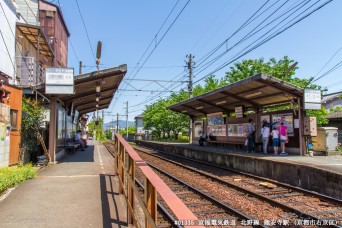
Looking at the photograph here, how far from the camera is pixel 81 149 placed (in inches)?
965

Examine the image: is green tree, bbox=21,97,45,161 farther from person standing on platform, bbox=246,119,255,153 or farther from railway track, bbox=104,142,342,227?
person standing on platform, bbox=246,119,255,153

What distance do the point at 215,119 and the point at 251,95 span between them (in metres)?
7.15

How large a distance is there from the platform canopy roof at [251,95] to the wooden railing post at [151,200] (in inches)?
400

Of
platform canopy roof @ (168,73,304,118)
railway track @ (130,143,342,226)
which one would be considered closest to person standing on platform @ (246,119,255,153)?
platform canopy roof @ (168,73,304,118)

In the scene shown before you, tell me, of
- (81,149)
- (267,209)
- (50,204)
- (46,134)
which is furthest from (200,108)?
(50,204)

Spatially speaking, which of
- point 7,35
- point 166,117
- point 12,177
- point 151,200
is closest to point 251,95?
point 12,177

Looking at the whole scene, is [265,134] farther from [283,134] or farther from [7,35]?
[7,35]

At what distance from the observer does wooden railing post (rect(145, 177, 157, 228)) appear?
10.8 feet

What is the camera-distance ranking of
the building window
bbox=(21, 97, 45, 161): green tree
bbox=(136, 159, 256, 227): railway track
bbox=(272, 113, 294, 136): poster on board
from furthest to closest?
1. bbox=(272, 113, 294, 136): poster on board
2. bbox=(21, 97, 45, 161): green tree
3. the building window
4. bbox=(136, 159, 256, 227): railway track

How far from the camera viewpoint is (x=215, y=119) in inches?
915

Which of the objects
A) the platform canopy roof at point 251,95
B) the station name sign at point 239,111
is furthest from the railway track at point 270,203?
the station name sign at point 239,111

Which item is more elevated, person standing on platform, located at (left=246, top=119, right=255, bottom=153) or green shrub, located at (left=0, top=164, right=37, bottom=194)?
person standing on platform, located at (left=246, top=119, right=255, bottom=153)

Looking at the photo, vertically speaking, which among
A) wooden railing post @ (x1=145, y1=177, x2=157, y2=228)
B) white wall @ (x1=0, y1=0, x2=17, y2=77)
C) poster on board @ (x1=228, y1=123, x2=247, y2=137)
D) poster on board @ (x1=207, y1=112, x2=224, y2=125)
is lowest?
wooden railing post @ (x1=145, y1=177, x2=157, y2=228)

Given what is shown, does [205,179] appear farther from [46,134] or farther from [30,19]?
[30,19]
